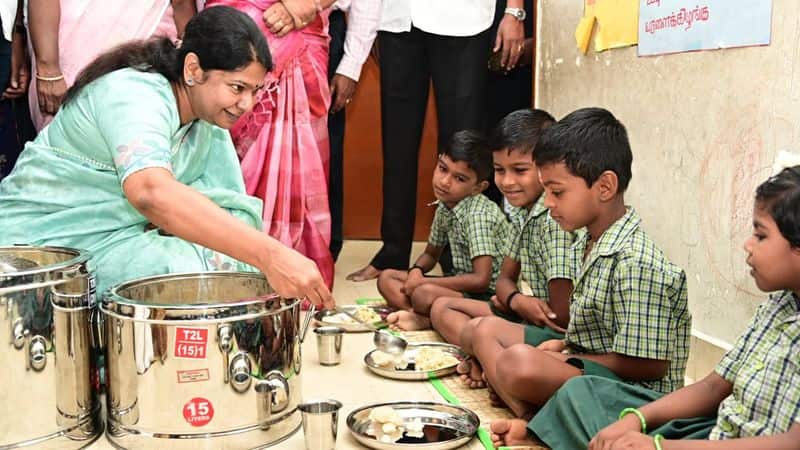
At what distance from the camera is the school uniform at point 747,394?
49.3 inches

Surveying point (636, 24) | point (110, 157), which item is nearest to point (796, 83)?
point (636, 24)

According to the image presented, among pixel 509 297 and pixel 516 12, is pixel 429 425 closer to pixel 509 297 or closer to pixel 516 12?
pixel 509 297

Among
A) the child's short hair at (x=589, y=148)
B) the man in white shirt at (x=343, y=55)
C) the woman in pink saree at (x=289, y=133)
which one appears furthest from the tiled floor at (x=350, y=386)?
the man in white shirt at (x=343, y=55)

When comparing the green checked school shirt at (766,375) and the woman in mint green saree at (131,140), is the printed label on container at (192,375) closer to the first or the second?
the woman in mint green saree at (131,140)

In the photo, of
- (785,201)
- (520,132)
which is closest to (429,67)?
(520,132)

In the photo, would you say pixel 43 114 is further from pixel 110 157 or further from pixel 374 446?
pixel 374 446

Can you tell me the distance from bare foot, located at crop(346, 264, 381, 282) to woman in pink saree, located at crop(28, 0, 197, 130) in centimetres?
115

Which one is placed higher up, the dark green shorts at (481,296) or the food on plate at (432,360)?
the dark green shorts at (481,296)

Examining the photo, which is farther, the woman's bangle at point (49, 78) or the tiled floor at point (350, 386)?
the woman's bangle at point (49, 78)

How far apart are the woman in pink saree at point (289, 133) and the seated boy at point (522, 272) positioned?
0.66 metres

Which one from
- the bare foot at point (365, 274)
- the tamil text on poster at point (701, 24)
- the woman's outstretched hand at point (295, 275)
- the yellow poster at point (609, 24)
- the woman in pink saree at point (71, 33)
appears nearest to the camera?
the woman's outstretched hand at point (295, 275)

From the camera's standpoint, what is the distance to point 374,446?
1.68 m

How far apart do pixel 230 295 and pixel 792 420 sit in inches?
44.4

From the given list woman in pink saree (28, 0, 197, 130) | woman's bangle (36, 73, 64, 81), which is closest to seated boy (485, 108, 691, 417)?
woman in pink saree (28, 0, 197, 130)
